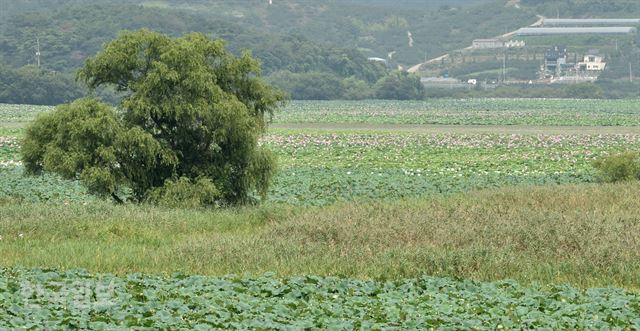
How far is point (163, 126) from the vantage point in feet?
90.7

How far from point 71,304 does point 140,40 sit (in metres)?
13.3

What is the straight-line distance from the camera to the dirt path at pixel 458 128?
69125 millimetres

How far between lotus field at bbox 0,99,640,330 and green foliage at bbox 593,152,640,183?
4.43 ft

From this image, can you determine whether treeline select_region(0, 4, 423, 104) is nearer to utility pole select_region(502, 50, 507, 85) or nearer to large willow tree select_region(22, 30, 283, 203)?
utility pole select_region(502, 50, 507, 85)

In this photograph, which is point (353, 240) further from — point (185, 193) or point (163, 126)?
point (163, 126)

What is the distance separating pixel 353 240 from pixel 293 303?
6139 mm

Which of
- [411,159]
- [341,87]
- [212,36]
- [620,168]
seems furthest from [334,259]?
[212,36]

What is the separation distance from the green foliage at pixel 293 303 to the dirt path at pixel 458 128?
51.7 metres

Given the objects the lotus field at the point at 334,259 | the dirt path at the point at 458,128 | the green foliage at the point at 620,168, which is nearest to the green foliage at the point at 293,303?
the lotus field at the point at 334,259

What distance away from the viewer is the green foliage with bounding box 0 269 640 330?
1412cm

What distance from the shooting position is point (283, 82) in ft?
470

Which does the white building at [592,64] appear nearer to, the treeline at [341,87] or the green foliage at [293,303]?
the treeline at [341,87]

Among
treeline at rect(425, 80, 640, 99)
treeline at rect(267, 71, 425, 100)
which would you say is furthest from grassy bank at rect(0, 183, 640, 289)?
treeline at rect(425, 80, 640, 99)

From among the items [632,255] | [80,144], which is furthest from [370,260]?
[80,144]
